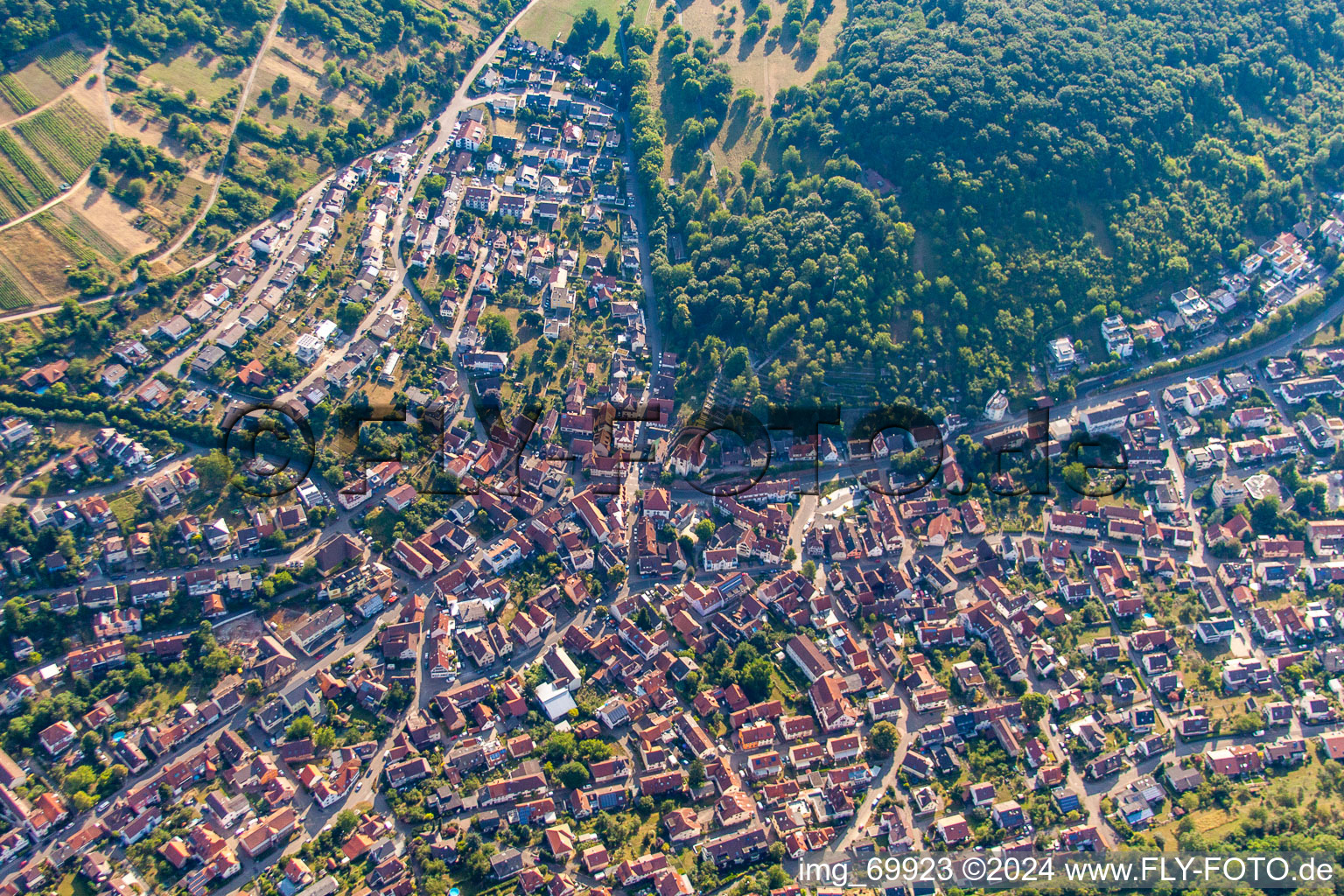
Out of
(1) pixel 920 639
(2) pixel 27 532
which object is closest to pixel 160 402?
(2) pixel 27 532

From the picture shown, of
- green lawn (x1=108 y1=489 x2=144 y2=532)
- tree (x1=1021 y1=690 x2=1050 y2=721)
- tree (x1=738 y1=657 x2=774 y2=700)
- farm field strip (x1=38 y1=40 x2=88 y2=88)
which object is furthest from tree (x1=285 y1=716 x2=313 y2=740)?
farm field strip (x1=38 y1=40 x2=88 y2=88)

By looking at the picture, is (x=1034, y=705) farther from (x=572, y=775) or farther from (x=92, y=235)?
(x=92, y=235)

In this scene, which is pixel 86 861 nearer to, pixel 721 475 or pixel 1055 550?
pixel 721 475

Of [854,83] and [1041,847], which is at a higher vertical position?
[854,83]

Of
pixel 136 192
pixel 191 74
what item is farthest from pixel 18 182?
pixel 191 74

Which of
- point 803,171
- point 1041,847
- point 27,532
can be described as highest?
point 803,171

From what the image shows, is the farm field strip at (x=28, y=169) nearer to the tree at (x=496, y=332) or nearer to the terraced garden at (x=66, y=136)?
the terraced garden at (x=66, y=136)
